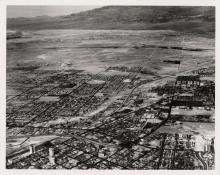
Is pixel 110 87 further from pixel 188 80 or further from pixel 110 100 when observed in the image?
pixel 188 80

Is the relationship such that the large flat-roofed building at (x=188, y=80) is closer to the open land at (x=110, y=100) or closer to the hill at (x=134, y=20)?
the open land at (x=110, y=100)

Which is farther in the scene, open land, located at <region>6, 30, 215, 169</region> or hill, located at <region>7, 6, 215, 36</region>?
hill, located at <region>7, 6, 215, 36</region>

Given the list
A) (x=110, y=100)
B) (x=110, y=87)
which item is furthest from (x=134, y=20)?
(x=110, y=100)

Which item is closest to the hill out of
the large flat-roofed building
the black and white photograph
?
the black and white photograph

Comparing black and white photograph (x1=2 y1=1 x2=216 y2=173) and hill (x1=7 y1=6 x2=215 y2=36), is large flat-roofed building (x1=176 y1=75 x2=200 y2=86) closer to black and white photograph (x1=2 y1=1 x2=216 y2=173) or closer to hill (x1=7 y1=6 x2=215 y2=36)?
black and white photograph (x1=2 y1=1 x2=216 y2=173)

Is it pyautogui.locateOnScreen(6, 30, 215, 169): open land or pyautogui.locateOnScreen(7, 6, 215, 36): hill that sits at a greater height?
pyautogui.locateOnScreen(7, 6, 215, 36): hill
